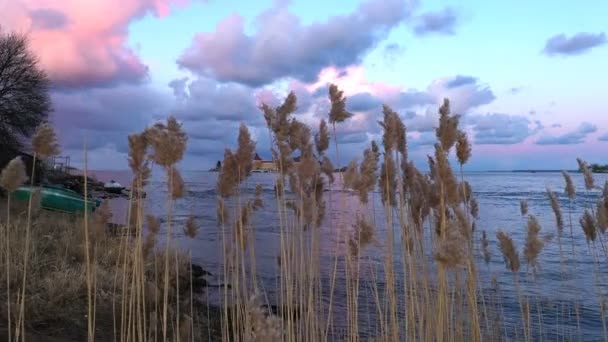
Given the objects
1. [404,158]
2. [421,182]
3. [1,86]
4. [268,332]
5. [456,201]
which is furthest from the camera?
[1,86]

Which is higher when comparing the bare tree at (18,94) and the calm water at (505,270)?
the bare tree at (18,94)

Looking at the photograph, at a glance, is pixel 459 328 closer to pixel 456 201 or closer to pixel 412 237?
pixel 412 237

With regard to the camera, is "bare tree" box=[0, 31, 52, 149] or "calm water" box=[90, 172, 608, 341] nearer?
"calm water" box=[90, 172, 608, 341]

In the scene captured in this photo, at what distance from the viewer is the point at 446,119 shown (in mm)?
2857

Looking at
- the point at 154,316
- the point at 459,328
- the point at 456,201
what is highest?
the point at 456,201

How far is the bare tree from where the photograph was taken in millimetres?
32875

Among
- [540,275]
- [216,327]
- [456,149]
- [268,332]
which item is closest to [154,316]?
[456,149]

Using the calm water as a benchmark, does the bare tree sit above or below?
above

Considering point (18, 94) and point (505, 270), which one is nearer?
point (505, 270)

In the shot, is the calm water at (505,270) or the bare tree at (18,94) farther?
the bare tree at (18,94)

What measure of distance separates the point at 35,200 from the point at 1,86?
35.9 meters

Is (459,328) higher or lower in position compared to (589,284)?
higher

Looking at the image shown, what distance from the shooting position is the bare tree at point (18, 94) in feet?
108

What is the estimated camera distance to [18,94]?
33531 mm
